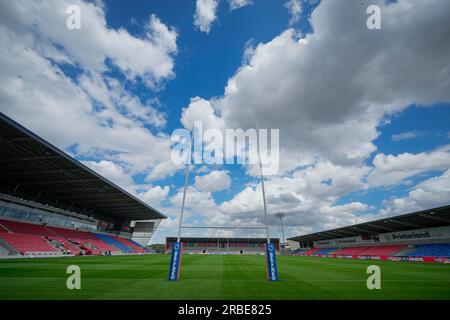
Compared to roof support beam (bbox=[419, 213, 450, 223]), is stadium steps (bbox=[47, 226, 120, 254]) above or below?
below

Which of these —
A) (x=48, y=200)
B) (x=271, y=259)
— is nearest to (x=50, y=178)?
(x=48, y=200)

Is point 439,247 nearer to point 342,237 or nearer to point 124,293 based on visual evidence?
point 342,237

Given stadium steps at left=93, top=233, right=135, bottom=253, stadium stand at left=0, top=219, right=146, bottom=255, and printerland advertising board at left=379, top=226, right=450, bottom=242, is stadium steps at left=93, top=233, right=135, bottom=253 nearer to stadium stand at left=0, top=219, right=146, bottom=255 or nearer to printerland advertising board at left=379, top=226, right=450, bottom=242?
stadium stand at left=0, top=219, right=146, bottom=255

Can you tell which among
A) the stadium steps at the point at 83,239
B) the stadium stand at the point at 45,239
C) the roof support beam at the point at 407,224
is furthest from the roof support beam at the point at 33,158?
the roof support beam at the point at 407,224

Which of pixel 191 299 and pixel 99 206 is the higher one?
pixel 99 206

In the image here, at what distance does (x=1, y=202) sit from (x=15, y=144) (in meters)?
16.7

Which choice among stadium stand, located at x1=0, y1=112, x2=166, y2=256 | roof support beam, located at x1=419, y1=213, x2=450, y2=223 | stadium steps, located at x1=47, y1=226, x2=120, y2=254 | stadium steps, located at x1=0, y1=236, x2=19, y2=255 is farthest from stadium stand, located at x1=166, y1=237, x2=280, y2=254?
stadium steps, located at x1=0, y1=236, x2=19, y2=255

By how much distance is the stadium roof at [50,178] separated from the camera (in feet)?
78.0

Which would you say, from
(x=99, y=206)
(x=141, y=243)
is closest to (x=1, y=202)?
(x=99, y=206)

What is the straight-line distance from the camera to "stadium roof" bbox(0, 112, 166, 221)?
23783mm

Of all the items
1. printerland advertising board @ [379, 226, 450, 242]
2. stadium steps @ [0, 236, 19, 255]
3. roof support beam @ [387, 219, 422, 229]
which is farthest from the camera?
roof support beam @ [387, 219, 422, 229]

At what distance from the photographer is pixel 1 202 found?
112 feet
